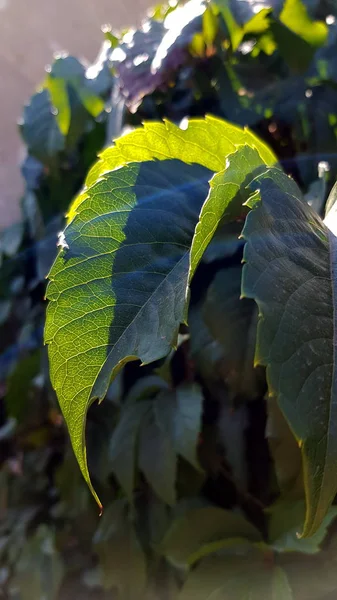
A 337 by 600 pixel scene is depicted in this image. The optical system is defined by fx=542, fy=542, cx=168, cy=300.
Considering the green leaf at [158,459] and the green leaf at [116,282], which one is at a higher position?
the green leaf at [116,282]

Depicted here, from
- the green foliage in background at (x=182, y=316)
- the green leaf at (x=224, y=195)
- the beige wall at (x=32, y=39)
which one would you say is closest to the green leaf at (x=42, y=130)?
the green foliage in background at (x=182, y=316)

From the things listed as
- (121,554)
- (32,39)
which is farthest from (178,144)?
(32,39)

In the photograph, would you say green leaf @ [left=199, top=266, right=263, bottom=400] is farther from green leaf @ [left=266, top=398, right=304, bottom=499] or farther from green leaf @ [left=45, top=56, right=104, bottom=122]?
green leaf @ [left=45, top=56, right=104, bottom=122]

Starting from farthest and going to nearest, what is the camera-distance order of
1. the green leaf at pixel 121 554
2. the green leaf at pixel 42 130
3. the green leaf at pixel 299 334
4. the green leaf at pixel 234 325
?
1. the green leaf at pixel 42 130
2. the green leaf at pixel 121 554
3. the green leaf at pixel 234 325
4. the green leaf at pixel 299 334

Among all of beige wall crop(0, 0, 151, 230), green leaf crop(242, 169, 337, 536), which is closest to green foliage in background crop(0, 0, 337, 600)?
green leaf crop(242, 169, 337, 536)

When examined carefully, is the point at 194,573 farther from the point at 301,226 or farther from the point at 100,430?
the point at 301,226

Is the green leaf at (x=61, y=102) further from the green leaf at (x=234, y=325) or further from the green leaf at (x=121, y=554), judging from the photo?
the green leaf at (x=121, y=554)
